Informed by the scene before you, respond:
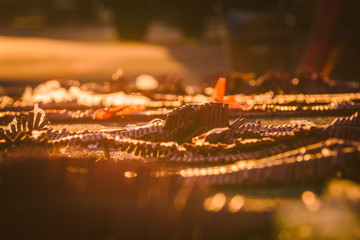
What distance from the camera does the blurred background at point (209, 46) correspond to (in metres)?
5.18

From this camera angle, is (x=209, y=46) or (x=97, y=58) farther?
(x=209, y=46)

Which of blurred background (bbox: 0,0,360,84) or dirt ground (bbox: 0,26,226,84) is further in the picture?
dirt ground (bbox: 0,26,226,84)

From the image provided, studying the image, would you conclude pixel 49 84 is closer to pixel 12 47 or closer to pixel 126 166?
pixel 126 166

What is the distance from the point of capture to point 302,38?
18.9 ft

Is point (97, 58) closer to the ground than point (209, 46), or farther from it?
closer to the ground

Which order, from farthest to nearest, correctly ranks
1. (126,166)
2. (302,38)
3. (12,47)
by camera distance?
(12,47) → (302,38) → (126,166)

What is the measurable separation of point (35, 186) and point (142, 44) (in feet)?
35.5

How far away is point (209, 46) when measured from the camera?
11.1m

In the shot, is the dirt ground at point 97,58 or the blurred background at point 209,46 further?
the dirt ground at point 97,58

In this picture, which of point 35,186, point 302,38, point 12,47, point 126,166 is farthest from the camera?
point 12,47

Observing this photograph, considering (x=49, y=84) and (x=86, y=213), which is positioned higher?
(x=49, y=84)

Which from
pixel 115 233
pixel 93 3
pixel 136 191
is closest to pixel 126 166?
pixel 136 191

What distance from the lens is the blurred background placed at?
5180mm

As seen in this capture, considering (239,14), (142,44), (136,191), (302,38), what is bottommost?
(136,191)
